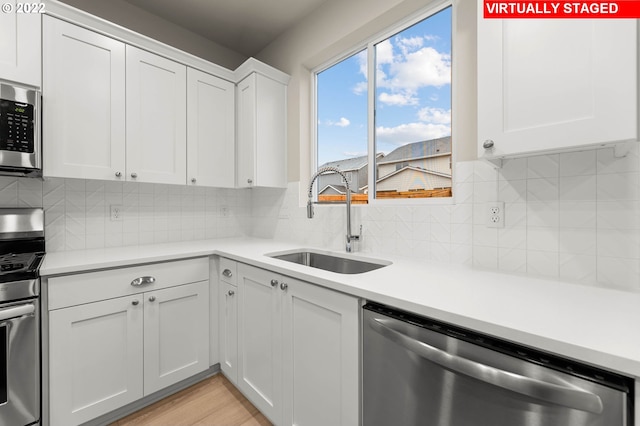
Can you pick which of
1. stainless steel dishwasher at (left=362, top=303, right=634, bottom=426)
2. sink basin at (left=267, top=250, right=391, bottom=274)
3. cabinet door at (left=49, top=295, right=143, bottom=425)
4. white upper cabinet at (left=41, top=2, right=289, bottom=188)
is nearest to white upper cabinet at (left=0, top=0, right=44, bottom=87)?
white upper cabinet at (left=41, top=2, right=289, bottom=188)

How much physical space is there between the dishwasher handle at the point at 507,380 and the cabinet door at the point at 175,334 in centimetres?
145

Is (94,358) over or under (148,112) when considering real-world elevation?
under

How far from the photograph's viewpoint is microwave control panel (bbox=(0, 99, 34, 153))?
136 centimetres

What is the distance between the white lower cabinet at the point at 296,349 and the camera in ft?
3.57

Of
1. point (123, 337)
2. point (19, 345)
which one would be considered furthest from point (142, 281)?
point (19, 345)

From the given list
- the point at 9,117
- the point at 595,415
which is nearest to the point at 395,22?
the point at 595,415

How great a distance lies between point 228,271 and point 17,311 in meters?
0.95

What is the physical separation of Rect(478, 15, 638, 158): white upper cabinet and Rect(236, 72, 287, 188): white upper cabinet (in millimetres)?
1685

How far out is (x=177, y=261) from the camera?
1776mm

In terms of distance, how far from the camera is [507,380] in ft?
2.25

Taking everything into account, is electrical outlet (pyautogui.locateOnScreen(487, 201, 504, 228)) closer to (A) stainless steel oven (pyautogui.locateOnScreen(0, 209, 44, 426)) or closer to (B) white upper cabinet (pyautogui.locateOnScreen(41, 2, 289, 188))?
(B) white upper cabinet (pyautogui.locateOnScreen(41, 2, 289, 188))

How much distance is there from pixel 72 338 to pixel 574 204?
7.98 ft

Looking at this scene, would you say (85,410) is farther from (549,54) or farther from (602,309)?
(549,54)

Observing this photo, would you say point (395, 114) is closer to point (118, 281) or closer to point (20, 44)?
point (118, 281)
